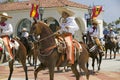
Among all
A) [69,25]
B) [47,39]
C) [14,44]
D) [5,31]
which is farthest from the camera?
[14,44]

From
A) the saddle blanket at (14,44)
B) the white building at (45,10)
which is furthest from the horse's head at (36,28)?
the white building at (45,10)

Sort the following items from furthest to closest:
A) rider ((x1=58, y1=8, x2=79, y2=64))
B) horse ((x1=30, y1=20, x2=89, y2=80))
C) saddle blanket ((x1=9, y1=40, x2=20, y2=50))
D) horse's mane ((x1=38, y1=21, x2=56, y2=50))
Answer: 1. saddle blanket ((x1=9, y1=40, x2=20, y2=50))
2. rider ((x1=58, y1=8, x2=79, y2=64))
3. horse's mane ((x1=38, y1=21, x2=56, y2=50))
4. horse ((x1=30, y1=20, x2=89, y2=80))

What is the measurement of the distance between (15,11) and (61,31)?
39.5 meters

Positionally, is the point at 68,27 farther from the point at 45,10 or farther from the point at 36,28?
the point at 45,10

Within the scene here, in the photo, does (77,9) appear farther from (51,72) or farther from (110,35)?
(51,72)

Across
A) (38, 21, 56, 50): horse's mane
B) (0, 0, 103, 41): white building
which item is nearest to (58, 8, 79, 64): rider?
(38, 21, 56, 50): horse's mane

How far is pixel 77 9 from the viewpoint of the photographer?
49.1m

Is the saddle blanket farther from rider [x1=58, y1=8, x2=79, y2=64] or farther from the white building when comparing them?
the white building

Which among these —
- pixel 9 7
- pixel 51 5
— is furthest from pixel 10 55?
pixel 9 7

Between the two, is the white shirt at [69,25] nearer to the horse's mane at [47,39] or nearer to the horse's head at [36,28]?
the horse's mane at [47,39]

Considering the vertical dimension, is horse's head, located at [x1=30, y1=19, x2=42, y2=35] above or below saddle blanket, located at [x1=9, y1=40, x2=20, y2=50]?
above

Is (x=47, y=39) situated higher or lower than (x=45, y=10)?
lower

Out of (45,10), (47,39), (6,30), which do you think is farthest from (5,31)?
(45,10)

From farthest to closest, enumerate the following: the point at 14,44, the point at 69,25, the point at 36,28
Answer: the point at 14,44 → the point at 69,25 → the point at 36,28
